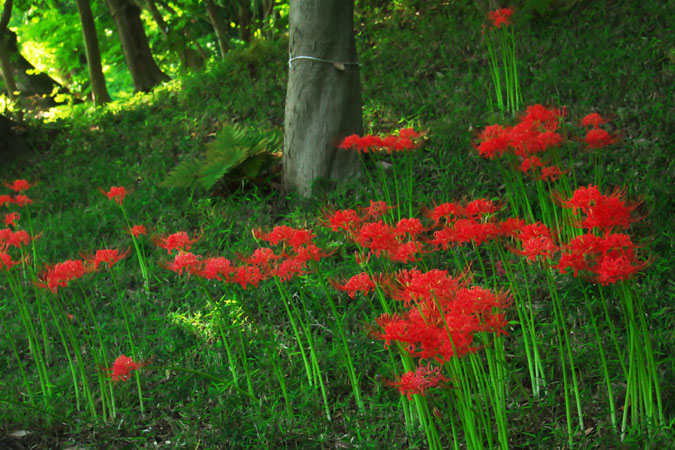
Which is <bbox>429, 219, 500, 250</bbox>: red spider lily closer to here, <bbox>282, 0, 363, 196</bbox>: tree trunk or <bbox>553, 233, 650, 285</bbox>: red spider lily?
<bbox>553, 233, 650, 285</bbox>: red spider lily

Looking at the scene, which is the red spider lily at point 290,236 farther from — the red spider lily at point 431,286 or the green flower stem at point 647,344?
the green flower stem at point 647,344

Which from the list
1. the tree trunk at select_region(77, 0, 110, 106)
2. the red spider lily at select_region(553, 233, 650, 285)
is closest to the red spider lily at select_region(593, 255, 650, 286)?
the red spider lily at select_region(553, 233, 650, 285)

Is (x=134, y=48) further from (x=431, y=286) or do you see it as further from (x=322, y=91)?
(x=431, y=286)

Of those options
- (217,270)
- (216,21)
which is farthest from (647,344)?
(216,21)

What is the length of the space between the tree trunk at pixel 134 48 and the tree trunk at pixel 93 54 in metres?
0.39

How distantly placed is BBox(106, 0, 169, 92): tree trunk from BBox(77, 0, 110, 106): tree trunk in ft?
1.27

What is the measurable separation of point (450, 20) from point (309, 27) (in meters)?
2.67

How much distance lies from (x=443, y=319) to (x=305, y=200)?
133 inches

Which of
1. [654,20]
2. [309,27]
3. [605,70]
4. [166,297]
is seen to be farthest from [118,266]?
[654,20]

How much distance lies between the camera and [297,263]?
2627mm

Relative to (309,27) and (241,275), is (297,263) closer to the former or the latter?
(241,275)

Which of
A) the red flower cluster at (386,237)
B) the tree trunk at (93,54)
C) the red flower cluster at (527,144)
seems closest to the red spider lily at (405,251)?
the red flower cluster at (386,237)

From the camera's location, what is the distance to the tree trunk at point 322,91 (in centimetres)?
511

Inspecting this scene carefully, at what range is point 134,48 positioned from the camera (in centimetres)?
1018
